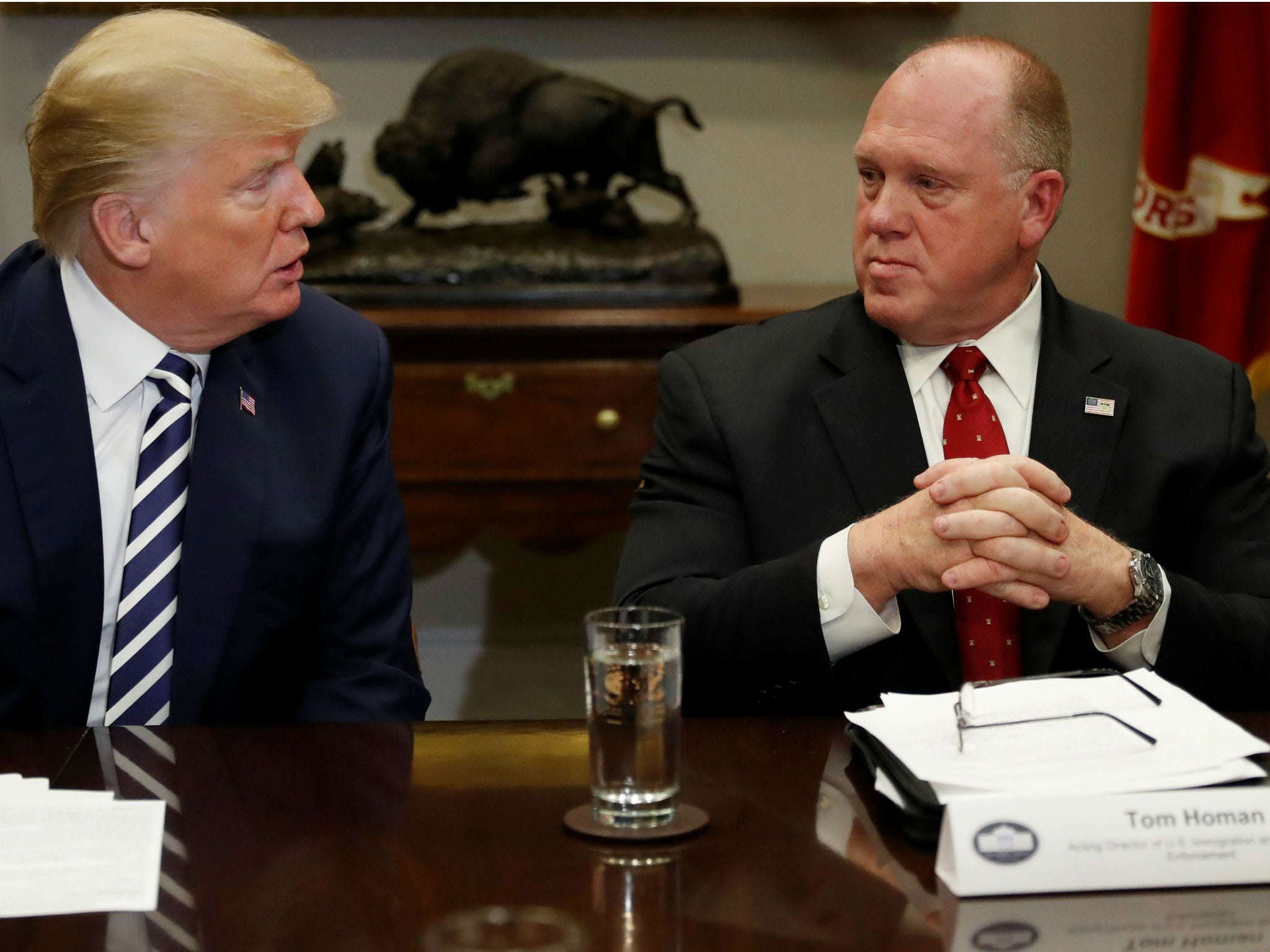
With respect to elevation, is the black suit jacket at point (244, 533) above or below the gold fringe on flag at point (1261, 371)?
above

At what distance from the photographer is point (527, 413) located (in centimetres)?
296

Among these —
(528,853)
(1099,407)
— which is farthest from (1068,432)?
(528,853)

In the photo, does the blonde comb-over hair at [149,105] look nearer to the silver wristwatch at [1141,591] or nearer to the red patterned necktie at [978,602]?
the red patterned necktie at [978,602]

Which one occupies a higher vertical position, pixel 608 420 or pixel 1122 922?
pixel 1122 922

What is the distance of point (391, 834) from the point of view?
108 centimetres

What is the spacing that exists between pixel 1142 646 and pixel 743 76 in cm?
222

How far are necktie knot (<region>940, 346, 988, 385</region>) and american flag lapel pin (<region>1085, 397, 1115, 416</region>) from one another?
130 mm

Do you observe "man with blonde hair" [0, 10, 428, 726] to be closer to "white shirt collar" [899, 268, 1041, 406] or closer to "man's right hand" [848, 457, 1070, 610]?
"man's right hand" [848, 457, 1070, 610]

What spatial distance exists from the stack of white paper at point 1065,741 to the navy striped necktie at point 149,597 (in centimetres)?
78

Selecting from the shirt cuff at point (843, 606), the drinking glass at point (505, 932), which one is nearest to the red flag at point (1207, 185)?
the shirt cuff at point (843, 606)

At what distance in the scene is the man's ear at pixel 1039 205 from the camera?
183 cm

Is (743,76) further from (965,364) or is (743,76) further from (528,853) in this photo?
(528,853)

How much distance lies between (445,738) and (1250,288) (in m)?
2.42

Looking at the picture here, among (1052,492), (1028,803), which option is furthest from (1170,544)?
(1028,803)
